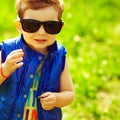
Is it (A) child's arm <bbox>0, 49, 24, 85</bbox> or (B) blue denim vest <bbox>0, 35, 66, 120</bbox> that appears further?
(B) blue denim vest <bbox>0, 35, 66, 120</bbox>

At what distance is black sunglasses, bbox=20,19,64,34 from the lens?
3.36 m

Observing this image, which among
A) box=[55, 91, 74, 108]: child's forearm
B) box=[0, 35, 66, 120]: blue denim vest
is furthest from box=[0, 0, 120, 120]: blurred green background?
box=[0, 35, 66, 120]: blue denim vest

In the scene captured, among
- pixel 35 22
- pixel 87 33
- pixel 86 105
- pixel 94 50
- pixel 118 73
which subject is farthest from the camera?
pixel 87 33

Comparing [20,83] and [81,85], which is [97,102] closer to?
[81,85]

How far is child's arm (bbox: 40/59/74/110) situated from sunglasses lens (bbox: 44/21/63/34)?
1.17 feet

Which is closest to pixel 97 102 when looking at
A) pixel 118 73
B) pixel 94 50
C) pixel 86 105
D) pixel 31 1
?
pixel 86 105

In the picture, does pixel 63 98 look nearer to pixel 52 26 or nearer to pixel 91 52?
pixel 52 26

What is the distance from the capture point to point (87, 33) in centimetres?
725

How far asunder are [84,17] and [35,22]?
14.4 ft

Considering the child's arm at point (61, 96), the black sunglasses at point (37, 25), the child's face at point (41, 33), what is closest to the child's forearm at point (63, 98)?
the child's arm at point (61, 96)

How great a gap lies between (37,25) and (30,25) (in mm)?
46

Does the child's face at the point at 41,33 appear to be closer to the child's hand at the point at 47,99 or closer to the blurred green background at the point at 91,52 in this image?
the child's hand at the point at 47,99

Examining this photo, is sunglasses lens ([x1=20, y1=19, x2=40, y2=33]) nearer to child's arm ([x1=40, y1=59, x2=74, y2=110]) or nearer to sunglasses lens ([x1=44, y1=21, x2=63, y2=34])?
sunglasses lens ([x1=44, y1=21, x2=63, y2=34])

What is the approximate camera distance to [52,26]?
340 cm
